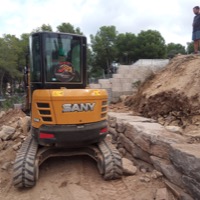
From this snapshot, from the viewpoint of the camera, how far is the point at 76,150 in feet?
16.1

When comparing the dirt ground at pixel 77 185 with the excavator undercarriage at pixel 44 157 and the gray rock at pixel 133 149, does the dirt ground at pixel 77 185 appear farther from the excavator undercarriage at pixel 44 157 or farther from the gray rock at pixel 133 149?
the gray rock at pixel 133 149

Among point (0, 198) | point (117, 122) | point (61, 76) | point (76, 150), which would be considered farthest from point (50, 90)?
point (117, 122)

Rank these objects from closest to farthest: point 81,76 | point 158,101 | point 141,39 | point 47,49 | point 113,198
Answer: point 113,198 → point 47,49 → point 81,76 → point 158,101 → point 141,39

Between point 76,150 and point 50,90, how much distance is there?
4.22ft

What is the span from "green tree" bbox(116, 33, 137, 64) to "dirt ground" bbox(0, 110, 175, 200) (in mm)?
28605

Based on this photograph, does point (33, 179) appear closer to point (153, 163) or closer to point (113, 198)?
point (113, 198)

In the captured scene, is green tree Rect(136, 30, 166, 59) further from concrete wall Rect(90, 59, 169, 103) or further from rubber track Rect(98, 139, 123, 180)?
rubber track Rect(98, 139, 123, 180)

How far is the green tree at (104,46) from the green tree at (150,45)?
10.3 feet

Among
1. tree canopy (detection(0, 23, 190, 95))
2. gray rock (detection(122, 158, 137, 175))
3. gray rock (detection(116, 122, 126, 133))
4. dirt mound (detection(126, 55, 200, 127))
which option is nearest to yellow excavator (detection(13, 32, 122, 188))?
gray rock (detection(122, 158, 137, 175))

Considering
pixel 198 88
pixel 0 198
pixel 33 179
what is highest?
pixel 198 88

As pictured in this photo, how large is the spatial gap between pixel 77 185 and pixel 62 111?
1244 mm

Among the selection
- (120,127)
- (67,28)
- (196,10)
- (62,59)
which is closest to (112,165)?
(120,127)

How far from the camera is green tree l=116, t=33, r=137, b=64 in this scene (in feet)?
108

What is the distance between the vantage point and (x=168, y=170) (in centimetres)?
382
